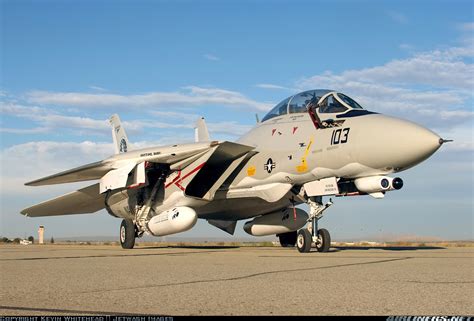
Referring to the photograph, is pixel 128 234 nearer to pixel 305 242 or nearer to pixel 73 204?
pixel 73 204

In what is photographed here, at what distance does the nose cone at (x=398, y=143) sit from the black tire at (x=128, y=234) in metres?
8.04

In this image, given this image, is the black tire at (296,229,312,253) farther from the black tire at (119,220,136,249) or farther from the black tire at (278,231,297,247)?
the black tire at (119,220,136,249)

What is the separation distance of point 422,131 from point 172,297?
850cm

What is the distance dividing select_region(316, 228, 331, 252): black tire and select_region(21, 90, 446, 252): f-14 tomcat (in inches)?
0.9

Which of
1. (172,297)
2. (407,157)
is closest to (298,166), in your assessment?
(407,157)

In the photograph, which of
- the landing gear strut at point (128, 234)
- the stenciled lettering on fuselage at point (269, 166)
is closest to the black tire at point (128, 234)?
the landing gear strut at point (128, 234)

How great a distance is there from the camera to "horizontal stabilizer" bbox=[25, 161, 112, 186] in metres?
17.5

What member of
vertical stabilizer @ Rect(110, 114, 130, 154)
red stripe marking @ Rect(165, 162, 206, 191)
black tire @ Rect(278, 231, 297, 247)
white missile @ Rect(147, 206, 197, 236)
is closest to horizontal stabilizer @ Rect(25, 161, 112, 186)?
red stripe marking @ Rect(165, 162, 206, 191)

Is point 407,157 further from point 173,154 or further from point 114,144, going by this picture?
point 114,144

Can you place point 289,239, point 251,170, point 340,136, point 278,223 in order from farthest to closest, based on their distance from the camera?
1. point 289,239
2. point 278,223
3. point 251,170
4. point 340,136

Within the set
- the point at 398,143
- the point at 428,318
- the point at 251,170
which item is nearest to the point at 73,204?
the point at 251,170

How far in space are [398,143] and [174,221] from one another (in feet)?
20.7

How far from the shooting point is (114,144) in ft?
75.7

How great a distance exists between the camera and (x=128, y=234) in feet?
59.2
